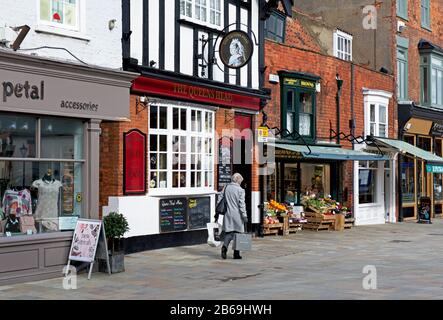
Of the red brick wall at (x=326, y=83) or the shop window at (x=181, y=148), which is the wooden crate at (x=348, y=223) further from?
the shop window at (x=181, y=148)

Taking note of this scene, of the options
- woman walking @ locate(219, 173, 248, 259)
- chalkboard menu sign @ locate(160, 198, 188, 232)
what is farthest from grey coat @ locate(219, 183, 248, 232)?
chalkboard menu sign @ locate(160, 198, 188, 232)

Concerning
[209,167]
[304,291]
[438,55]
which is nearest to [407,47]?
[438,55]

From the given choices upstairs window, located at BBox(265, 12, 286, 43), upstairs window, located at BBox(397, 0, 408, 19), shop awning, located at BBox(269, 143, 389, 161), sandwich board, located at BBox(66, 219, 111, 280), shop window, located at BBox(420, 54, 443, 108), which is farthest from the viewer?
shop window, located at BBox(420, 54, 443, 108)

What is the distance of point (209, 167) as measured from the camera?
52.6ft

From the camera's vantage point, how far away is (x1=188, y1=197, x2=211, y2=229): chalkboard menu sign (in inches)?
600

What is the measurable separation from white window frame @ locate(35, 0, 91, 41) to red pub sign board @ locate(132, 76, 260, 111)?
1.90m

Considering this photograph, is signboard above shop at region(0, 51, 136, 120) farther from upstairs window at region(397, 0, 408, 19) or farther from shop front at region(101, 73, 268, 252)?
upstairs window at region(397, 0, 408, 19)

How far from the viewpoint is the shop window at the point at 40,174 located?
10773mm

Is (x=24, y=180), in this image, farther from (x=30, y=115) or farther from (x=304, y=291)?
(x=304, y=291)

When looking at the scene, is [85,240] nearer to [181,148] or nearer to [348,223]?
[181,148]

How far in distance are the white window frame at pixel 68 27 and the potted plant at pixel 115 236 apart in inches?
128

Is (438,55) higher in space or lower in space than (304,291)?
higher

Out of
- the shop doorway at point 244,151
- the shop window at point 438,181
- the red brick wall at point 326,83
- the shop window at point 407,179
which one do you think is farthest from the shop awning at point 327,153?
the shop window at point 438,181

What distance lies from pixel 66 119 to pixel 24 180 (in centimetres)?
132
